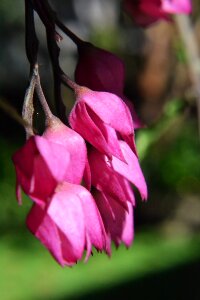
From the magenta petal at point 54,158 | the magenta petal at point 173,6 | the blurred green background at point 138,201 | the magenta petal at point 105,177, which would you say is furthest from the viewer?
the blurred green background at point 138,201

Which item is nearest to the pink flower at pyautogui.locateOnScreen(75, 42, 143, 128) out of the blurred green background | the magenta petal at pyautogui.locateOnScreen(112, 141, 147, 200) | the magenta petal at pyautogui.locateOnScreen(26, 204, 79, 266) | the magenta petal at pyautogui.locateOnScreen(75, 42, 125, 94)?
the magenta petal at pyautogui.locateOnScreen(75, 42, 125, 94)

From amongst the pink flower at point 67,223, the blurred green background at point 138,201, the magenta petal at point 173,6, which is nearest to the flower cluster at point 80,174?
the pink flower at point 67,223

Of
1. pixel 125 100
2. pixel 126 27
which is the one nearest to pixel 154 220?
pixel 126 27

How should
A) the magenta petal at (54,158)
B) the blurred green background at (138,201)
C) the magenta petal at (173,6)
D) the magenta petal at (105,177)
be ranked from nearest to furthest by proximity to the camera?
the magenta petal at (54,158), the magenta petal at (105,177), the magenta petal at (173,6), the blurred green background at (138,201)

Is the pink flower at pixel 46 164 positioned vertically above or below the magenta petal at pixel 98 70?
below

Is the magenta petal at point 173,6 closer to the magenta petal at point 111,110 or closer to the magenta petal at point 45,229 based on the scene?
the magenta petal at point 111,110

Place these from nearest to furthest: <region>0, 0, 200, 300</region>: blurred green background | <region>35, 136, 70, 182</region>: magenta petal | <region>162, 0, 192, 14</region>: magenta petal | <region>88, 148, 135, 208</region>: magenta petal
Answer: <region>35, 136, 70, 182</region>: magenta petal < <region>88, 148, 135, 208</region>: magenta petal < <region>162, 0, 192, 14</region>: magenta petal < <region>0, 0, 200, 300</region>: blurred green background

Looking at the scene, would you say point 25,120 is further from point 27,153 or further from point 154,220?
point 154,220

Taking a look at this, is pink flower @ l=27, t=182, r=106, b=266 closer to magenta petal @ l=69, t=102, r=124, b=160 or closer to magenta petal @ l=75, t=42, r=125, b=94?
magenta petal @ l=69, t=102, r=124, b=160
